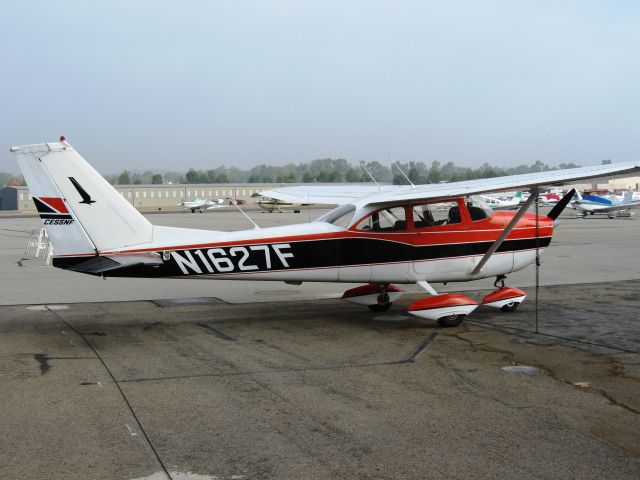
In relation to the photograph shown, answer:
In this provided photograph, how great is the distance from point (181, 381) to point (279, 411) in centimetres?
145

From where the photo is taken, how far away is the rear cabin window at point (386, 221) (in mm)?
10117

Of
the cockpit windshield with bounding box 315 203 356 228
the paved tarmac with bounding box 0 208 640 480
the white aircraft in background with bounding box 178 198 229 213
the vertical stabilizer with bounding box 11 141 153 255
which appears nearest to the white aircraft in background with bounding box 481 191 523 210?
the white aircraft in background with bounding box 178 198 229 213

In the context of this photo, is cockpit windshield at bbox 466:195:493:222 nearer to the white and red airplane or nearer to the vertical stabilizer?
the white and red airplane

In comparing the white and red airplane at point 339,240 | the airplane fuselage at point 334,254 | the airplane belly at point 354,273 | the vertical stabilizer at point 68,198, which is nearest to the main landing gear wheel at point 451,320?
the white and red airplane at point 339,240

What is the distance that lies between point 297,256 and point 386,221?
4.86 feet

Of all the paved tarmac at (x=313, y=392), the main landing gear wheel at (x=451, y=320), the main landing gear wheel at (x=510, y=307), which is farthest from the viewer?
the main landing gear wheel at (x=510, y=307)

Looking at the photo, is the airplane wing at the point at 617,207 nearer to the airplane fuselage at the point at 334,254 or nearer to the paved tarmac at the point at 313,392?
the paved tarmac at the point at 313,392

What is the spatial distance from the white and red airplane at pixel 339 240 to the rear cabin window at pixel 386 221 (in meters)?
0.01

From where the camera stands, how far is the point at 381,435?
5.30m

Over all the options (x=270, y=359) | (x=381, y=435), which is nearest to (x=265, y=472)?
(x=381, y=435)

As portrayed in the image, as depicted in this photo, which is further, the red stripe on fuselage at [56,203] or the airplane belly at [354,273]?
the airplane belly at [354,273]

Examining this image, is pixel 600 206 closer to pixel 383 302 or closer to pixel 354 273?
pixel 383 302

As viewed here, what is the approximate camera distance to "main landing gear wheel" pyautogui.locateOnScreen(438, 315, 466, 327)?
31.8 ft

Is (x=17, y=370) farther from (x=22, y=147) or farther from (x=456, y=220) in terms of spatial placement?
(x=456, y=220)
